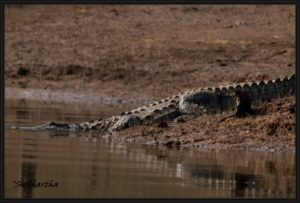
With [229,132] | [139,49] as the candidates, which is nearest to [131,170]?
[229,132]

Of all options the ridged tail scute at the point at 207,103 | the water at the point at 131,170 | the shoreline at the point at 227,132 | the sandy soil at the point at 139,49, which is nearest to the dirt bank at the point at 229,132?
the shoreline at the point at 227,132

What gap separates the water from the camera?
31.1ft

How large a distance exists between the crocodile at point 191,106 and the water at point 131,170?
3.04 ft

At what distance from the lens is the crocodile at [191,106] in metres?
15.6

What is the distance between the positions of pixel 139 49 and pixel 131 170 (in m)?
13.6

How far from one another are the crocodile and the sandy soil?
3.65m

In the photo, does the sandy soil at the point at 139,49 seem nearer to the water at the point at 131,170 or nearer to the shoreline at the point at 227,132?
the shoreline at the point at 227,132

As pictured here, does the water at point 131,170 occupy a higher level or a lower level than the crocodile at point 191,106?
lower

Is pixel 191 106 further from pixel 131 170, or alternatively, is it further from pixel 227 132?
pixel 131 170

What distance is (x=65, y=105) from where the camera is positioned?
20047mm

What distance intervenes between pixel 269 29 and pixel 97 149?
1318 centimetres
